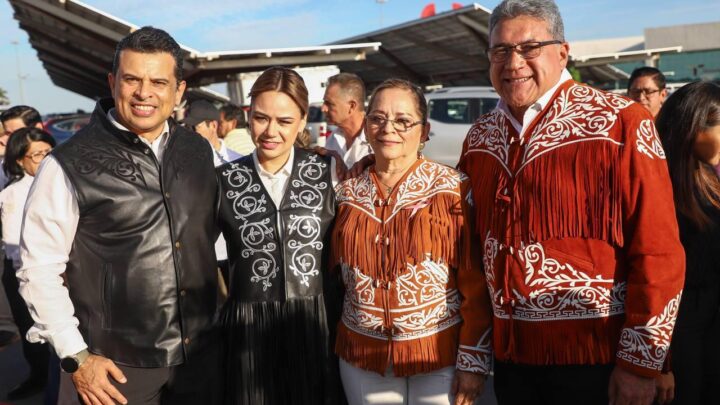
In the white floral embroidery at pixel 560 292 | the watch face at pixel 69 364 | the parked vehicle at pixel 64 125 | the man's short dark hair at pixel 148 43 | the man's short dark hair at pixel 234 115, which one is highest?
the parked vehicle at pixel 64 125

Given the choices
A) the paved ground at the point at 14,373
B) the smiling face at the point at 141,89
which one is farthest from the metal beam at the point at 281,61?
the smiling face at the point at 141,89

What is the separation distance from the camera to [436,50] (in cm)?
1703

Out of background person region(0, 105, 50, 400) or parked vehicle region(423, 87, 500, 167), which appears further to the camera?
parked vehicle region(423, 87, 500, 167)

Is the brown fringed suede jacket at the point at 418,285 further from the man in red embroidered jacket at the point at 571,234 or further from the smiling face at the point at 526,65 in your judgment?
the smiling face at the point at 526,65

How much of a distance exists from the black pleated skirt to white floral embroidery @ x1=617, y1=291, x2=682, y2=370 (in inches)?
42.8

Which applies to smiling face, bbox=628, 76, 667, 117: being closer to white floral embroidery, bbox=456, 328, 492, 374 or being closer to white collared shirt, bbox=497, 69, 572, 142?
white collared shirt, bbox=497, 69, 572, 142

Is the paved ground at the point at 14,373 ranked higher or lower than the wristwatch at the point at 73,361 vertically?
lower

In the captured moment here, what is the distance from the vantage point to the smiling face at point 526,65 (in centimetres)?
196

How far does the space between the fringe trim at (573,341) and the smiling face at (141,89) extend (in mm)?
1486

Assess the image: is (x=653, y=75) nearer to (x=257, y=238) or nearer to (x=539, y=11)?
(x=539, y=11)

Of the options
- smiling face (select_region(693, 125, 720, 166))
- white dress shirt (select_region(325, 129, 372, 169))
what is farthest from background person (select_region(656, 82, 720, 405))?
white dress shirt (select_region(325, 129, 372, 169))

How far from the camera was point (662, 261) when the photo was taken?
1.81 metres

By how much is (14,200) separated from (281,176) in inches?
102

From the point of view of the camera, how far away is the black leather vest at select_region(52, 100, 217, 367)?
205cm
